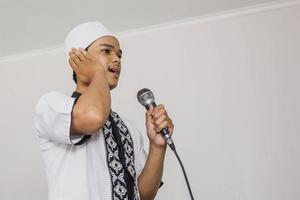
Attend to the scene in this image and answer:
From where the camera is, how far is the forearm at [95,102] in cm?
85

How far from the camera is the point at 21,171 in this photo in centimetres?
205

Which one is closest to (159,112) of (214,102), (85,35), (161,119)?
(161,119)

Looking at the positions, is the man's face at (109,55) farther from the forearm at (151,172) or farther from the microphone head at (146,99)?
the forearm at (151,172)

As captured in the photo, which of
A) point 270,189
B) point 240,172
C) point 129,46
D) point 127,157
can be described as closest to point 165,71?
point 129,46

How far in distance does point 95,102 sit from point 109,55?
36 centimetres

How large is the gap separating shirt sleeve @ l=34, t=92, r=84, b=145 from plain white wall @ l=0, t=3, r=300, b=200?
1028 mm

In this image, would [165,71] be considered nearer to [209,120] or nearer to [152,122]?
[209,120]

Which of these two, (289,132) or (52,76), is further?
(52,76)

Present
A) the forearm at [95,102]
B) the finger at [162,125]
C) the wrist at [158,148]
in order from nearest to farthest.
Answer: the forearm at [95,102]
the finger at [162,125]
the wrist at [158,148]

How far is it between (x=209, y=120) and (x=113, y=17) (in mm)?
813

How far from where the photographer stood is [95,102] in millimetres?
863

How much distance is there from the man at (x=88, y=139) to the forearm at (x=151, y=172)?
0.11 feet

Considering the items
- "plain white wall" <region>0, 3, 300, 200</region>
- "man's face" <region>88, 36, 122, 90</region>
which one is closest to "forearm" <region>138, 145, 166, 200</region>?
"man's face" <region>88, 36, 122, 90</region>

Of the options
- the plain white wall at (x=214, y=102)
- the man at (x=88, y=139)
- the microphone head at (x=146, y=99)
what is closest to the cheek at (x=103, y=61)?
the man at (x=88, y=139)
